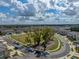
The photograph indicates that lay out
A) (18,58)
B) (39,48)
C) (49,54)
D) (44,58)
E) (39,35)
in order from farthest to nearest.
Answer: (39,35)
(39,48)
(49,54)
(44,58)
(18,58)

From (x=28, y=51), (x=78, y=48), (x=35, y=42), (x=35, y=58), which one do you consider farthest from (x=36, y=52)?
(x=78, y=48)

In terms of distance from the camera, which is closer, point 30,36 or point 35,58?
point 35,58

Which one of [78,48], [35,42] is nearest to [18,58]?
[35,42]

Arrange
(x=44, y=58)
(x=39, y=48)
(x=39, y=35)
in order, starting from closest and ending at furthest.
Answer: (x=44, y=58) → (x=39, y=48) → (x=39, y=35)

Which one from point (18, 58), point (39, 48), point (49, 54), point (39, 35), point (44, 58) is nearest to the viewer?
point (18, 58)

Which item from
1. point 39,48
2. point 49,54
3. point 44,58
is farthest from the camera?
point 39,48

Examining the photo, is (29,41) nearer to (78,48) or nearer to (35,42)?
(35,42)

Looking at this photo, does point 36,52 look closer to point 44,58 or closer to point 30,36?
point 44,58

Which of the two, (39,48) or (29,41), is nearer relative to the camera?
(39,48)
